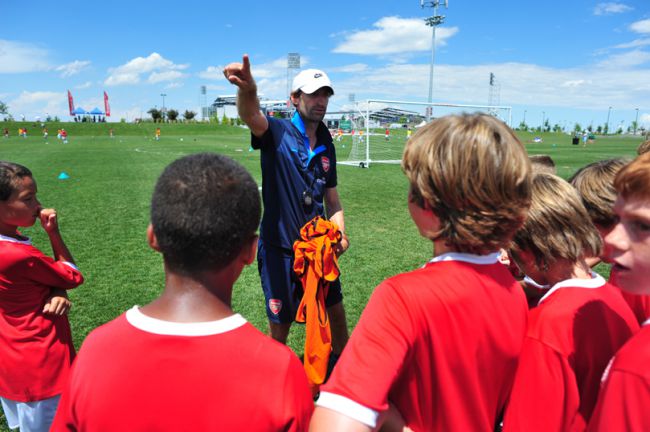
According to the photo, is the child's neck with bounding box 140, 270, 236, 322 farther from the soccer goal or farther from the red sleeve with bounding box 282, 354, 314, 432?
the soccer goal

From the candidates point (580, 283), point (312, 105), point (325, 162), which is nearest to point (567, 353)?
point (580, 283)

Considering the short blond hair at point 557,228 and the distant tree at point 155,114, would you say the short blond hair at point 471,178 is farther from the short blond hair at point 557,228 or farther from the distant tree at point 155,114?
the distant tree at point 155,114

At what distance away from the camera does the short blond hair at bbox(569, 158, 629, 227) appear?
5.89 feet

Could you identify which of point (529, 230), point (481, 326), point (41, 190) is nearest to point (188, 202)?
point (481, 326)

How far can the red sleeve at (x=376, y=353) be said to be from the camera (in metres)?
0.99

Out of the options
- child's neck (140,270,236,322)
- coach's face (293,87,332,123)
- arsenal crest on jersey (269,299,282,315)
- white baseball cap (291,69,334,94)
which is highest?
white baseball cap (291,69,334,94)

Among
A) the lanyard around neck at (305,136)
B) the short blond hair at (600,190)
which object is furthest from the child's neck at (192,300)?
the lanyard around neck at (305,136)

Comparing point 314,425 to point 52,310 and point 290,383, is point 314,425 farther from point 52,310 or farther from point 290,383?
point 52,310

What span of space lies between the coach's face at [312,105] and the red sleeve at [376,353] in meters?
2.18

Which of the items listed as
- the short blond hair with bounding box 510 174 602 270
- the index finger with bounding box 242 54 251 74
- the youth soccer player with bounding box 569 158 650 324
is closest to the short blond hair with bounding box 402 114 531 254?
the short blond hair with bounding box 510 174 602 270

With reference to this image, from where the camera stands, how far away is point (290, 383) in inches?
42.4

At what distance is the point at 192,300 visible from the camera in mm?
1115

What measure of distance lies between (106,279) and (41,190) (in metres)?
8.30

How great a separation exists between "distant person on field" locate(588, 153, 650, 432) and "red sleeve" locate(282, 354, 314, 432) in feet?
2.33
